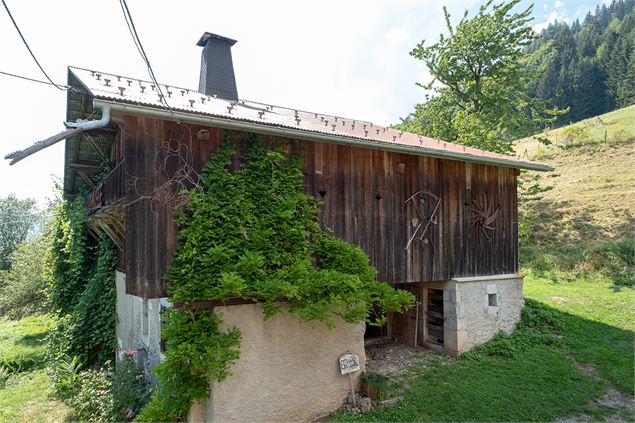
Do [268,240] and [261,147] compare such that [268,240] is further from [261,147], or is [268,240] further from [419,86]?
[419,86]

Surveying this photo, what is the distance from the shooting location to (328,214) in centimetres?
652

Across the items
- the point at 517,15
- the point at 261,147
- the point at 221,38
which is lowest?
the point at 261,147

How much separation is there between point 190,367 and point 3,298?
2038 cm

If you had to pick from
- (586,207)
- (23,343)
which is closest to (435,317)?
(23,343)

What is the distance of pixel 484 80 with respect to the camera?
17.5 meters

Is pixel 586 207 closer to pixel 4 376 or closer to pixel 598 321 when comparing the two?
pixel 598 321

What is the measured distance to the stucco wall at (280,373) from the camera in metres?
5.35

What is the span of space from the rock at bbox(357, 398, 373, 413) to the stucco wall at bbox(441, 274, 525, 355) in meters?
2.82

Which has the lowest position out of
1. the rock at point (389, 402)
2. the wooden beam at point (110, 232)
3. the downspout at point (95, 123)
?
the rock at point (389, 402)

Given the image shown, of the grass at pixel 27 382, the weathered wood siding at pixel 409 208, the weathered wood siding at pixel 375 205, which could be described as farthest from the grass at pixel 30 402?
the weathered wood siding at pixel 409 208

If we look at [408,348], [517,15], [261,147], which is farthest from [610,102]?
[261,147]

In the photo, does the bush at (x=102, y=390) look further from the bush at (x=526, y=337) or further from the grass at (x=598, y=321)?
the grass at (x=598, y=321)

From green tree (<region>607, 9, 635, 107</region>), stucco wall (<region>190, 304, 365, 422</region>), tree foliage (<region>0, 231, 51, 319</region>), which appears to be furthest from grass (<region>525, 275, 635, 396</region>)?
green tree (<region>607, 9, 635, 107</region>)

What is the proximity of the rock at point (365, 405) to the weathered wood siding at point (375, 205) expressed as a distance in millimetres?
2144
